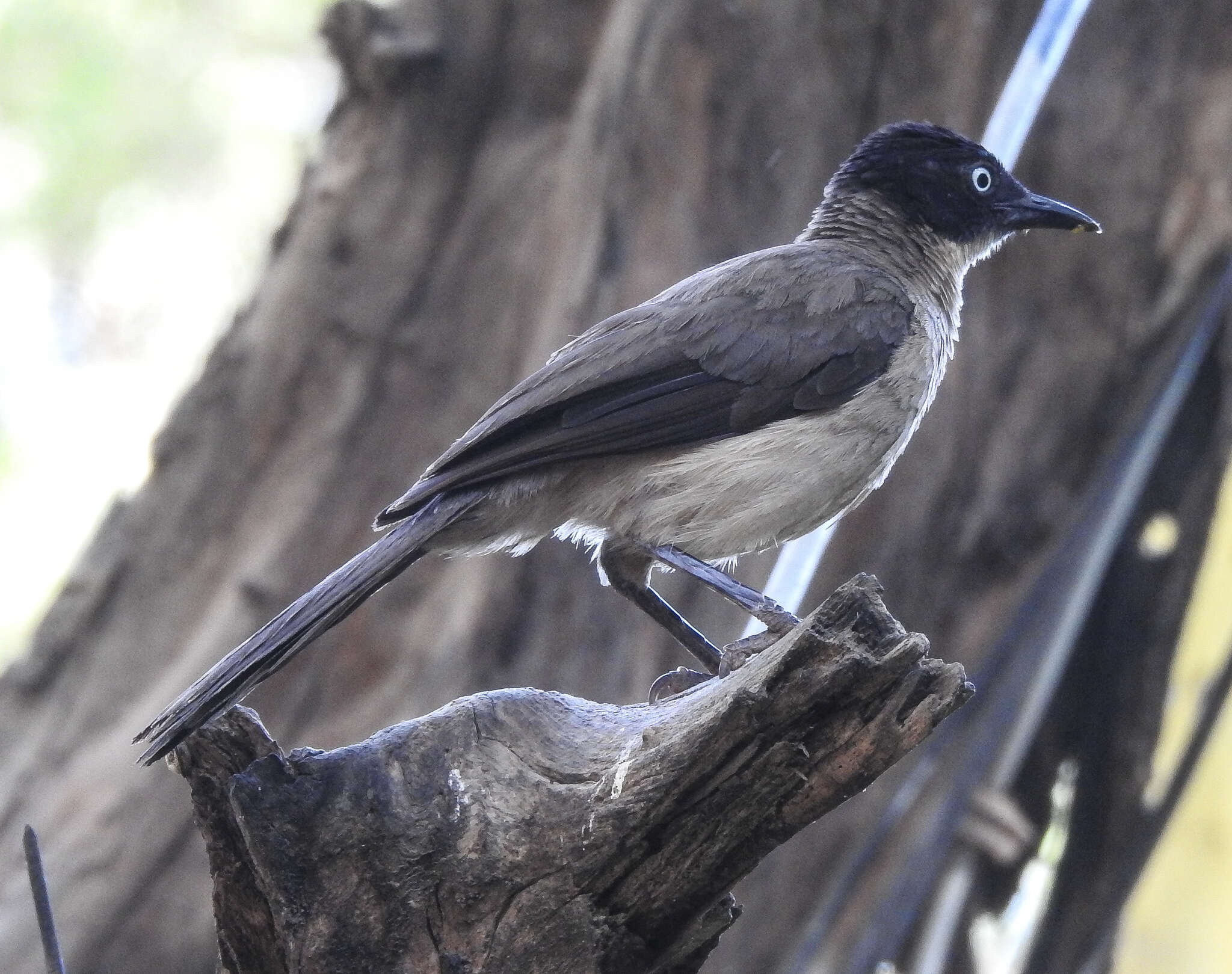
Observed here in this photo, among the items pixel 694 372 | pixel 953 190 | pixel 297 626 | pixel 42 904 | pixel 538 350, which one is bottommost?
pixel 42 904

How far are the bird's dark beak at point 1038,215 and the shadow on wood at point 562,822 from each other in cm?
264

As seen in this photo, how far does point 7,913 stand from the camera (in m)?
6.04

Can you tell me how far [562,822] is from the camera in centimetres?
282

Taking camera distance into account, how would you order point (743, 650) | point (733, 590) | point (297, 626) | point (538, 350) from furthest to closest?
point (538, 350)
point (733, 590)
point (743, 650)
point (297, 626)

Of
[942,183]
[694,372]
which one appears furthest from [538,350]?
[694,372]

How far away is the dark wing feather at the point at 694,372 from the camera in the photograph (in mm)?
3881

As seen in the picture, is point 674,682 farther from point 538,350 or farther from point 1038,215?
point 538,350

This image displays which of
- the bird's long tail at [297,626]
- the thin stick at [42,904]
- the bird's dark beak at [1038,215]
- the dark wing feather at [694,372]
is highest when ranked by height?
the bird's dark beak at [1038,215]

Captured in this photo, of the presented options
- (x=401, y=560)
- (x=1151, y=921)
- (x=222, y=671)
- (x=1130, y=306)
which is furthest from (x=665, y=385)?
(x=1151, y=921)

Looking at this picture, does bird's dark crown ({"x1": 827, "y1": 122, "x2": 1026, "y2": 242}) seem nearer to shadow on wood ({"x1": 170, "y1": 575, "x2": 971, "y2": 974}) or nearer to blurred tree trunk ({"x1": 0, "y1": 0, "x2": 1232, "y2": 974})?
blurred tree trunk ({"x1": 0, "y1": 0, "x2": 1232, "y2": 974})

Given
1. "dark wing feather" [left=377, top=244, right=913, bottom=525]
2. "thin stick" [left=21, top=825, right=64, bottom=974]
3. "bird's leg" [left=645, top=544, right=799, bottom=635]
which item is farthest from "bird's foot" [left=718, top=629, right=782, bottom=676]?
"thin stick" [left=21, top=825, right=64, bottom=974]

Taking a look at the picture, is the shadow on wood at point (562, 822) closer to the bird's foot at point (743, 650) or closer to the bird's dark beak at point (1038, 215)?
the bird's foot at point (743, 650)

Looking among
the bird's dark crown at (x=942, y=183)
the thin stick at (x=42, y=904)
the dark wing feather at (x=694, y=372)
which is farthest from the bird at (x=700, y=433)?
the thin stick at (x=42, y=904)

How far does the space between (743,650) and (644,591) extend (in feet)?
3.10
